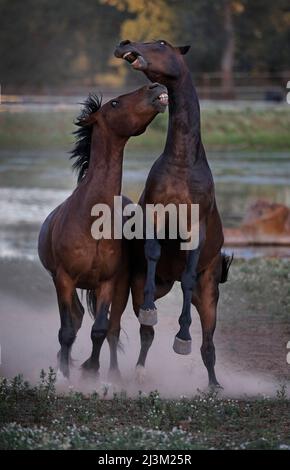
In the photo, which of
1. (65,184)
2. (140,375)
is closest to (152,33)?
(65,184)

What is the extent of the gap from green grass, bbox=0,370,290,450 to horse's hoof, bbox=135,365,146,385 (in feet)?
2.45

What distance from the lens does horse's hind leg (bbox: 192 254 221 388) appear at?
999cm

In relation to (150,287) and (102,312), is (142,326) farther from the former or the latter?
(150,287)

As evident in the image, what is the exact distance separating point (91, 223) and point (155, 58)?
4.49 ft

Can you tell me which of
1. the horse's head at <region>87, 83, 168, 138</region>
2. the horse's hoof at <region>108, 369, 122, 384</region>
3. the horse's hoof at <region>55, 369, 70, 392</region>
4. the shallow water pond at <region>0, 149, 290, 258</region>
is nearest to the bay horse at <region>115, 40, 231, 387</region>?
the horse's head at <region>87, 83, 168, 138</region>

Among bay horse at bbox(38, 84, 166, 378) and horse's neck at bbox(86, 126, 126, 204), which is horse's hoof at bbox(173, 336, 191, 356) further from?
horse's neck at bbox(86, 126, 126, 204)

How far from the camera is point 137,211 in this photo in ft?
32.4

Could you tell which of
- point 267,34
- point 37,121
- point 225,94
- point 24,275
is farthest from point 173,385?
point 267,34

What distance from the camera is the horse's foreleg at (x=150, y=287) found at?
9.41 m

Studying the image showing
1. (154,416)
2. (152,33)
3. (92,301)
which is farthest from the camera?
(152,33)

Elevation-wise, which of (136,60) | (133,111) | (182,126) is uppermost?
(136,60)

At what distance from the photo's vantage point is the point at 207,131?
131 feet

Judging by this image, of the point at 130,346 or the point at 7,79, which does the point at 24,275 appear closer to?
the point at 130,346

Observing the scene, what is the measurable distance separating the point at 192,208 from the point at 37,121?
31.3 metres
